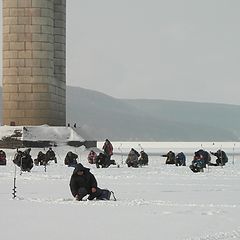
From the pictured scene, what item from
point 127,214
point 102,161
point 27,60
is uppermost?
point 27,60

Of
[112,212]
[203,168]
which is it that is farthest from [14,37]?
[112,212]

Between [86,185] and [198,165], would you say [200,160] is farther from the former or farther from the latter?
[86,185]

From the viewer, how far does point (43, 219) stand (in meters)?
12.5

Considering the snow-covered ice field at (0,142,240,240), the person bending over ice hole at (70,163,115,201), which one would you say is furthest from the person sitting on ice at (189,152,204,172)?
the person bending over ice hole at (70,163,115,201)

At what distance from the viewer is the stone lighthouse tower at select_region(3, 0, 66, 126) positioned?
5784 centimetres

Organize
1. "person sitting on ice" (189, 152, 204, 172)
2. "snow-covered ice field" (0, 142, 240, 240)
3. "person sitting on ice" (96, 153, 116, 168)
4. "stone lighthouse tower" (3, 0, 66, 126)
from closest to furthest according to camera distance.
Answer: "snow-covered ice field" (0, 142, 240, 240) < "person sitting on ice" (189, 152, 204, 172) < "person sitting on ice" (96, 153, 116, 168) < "stone lighthouse tower" (3, 0, 66, 126)

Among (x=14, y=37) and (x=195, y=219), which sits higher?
(x=14, y=37)

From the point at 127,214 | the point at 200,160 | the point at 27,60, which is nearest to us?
the point at 127,214

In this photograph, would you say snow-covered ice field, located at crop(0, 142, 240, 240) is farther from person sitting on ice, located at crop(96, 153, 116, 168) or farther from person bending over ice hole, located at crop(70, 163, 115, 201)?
person sitting on ice, located at crop(96, 153, 116, 168)

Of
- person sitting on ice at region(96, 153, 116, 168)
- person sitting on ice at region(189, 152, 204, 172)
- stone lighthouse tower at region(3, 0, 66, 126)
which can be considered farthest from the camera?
stone lighthouse tower at region(3, 0, 66, 126)

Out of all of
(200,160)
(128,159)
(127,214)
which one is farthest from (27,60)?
(127,214)

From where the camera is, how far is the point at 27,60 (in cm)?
5788

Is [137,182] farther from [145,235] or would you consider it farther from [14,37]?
[14,37]

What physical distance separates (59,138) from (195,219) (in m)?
44.4
